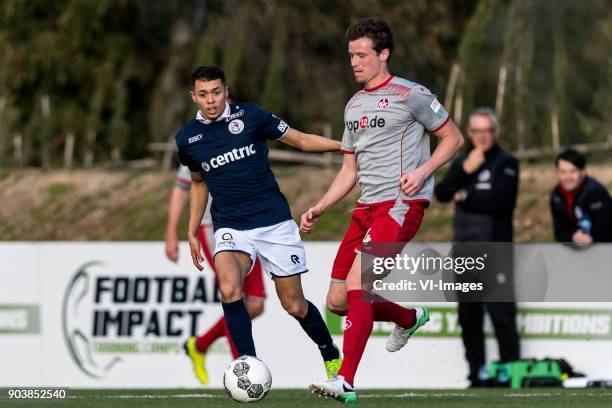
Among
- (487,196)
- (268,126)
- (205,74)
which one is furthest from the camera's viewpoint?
(487,196)

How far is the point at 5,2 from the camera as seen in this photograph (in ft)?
83.6

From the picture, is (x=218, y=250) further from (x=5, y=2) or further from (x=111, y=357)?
(x=5, y=2)

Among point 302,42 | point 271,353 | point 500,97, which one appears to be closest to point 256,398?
point 271,353

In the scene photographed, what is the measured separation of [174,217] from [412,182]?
153 inches

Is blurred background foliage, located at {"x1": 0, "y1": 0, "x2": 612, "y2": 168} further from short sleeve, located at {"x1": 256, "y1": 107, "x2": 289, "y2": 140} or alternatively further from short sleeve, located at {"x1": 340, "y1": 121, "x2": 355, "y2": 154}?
short sleeve, located at {"x1": 340, "y1": 121, "x2": 355, "y2": 154}

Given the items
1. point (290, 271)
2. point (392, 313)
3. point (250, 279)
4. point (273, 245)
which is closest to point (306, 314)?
point (290, 271)

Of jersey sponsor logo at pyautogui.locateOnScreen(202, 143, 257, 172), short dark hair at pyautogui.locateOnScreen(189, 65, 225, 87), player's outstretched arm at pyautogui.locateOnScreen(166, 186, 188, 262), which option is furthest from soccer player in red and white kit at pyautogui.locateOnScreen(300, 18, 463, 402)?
player's outstretched arm at pyautogui.locateOnScreen(166, 186, 188, 262)

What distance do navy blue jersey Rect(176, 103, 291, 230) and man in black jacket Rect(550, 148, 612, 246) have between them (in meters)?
3.52

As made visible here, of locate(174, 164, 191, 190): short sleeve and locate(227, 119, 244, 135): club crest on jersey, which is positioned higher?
locate(227, 119, 244, 135): club crest on jersey

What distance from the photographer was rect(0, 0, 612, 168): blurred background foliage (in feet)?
80.0

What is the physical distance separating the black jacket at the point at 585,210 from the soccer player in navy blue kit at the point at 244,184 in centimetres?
336

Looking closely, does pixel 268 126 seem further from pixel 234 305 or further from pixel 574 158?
pixel 574 158

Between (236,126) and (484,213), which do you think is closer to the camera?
(236,126)

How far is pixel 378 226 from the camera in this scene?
8859mm
